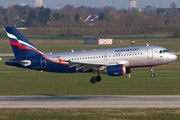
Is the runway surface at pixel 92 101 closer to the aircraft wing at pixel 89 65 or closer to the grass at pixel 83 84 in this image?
the grass at pixel 83 84

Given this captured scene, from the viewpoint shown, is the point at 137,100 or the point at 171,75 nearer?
the point at 137,100

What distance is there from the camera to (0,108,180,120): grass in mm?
35447

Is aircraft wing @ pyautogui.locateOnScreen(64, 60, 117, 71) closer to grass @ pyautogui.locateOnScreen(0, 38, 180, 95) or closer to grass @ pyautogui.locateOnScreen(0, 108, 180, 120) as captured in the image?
grass @ pyautogui.locateOnScreen(0, 38, 180, 95)

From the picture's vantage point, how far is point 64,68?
173ft

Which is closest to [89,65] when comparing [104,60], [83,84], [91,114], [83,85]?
[104,60]

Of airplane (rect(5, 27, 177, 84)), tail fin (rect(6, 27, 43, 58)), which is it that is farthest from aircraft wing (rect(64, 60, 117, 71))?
tail fin (rect(6, 27, 43, 58))

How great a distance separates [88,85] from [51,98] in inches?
579

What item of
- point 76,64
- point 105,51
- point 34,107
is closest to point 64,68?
point 76,64

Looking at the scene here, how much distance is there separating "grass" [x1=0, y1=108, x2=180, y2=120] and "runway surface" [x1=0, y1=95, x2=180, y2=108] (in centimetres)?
255

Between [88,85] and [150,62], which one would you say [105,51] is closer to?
[150,62]

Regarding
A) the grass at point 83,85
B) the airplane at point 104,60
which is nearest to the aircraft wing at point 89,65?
the airplane at point 104,60

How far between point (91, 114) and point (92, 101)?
27.3 feet

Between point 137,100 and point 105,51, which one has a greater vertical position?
point 105,51

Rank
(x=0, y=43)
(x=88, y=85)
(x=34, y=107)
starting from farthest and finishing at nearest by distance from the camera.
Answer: (x=0, y=43) < (x=88, y=85) < (x=34, y=107)
